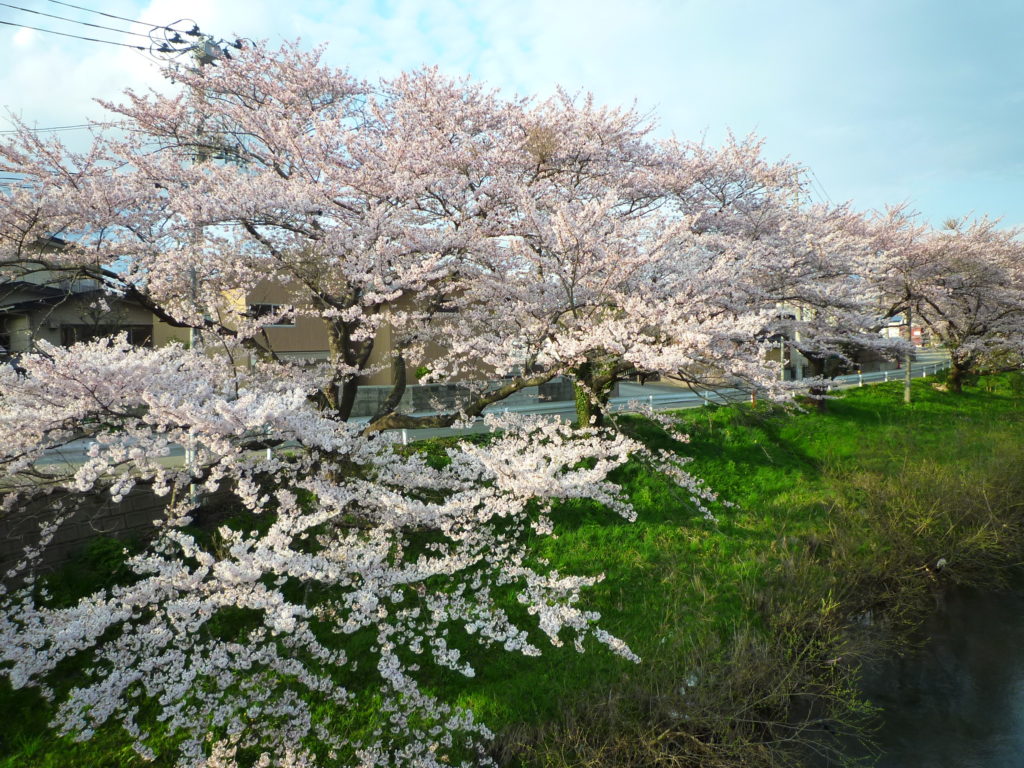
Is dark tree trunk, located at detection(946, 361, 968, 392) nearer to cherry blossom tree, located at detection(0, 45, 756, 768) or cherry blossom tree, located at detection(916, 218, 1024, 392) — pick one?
cherry blossom tree, located at detection(916, 218, 1024, 392)

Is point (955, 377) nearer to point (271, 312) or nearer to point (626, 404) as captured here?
point (626, 404)

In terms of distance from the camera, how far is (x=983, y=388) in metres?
28.8

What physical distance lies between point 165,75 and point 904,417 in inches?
950

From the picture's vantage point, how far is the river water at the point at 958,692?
303 inches

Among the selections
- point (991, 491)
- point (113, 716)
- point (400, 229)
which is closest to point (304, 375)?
point (400, 229)

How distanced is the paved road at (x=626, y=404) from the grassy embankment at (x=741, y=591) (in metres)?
1.46

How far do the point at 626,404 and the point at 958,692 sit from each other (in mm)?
8651

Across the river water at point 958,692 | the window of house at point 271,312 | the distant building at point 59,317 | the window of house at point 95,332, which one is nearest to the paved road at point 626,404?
the window of house at point 271,312

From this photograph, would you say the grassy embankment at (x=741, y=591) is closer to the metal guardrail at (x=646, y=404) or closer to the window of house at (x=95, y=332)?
the metal guardrail at (x=646, y=404)

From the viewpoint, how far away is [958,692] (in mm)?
8945

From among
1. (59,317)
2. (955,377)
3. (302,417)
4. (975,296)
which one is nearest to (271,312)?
(302,417)

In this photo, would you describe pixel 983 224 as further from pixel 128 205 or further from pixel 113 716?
pixel 113 716

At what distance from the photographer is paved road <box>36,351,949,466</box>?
34.6 feet

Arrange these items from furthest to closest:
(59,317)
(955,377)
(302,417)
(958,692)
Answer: (955,377), (59,317), (958,692), (302,417)
